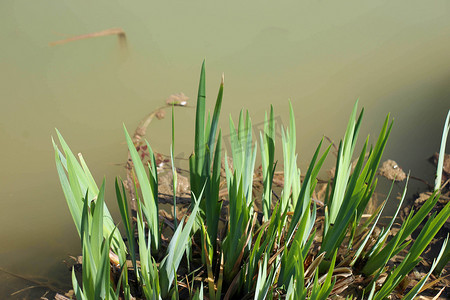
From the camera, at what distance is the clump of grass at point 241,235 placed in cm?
81

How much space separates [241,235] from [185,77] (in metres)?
1.14

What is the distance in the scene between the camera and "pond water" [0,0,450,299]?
161 centimetres

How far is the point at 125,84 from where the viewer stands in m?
1.92

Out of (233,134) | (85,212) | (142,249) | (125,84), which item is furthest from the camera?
(125,84)

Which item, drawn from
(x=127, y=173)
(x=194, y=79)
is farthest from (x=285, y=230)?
(x=194, y=79)

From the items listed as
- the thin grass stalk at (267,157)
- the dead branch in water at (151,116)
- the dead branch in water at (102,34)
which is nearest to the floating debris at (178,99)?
the dead branch in water at (151,116)

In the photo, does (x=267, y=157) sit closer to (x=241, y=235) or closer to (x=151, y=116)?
(x=241, y=235)

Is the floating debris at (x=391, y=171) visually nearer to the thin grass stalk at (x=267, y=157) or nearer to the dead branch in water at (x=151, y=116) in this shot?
the thin grass stalk at (x=267, y=157)

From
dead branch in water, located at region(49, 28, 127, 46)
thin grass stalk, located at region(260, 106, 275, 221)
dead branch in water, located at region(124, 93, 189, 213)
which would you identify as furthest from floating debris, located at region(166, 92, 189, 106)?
thin grass stalk, located at region(260, 106, 275, 221)

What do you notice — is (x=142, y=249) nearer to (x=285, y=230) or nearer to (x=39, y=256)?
(x=285, y=230)

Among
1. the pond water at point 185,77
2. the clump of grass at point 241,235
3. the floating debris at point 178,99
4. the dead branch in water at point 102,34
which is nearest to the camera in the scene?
the clump of grass at point 241,235

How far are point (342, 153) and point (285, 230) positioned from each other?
0.30 metres

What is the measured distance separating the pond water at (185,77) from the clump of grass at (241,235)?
0.52m

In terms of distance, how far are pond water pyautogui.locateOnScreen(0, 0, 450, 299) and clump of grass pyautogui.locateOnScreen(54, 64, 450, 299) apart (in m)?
0.52
